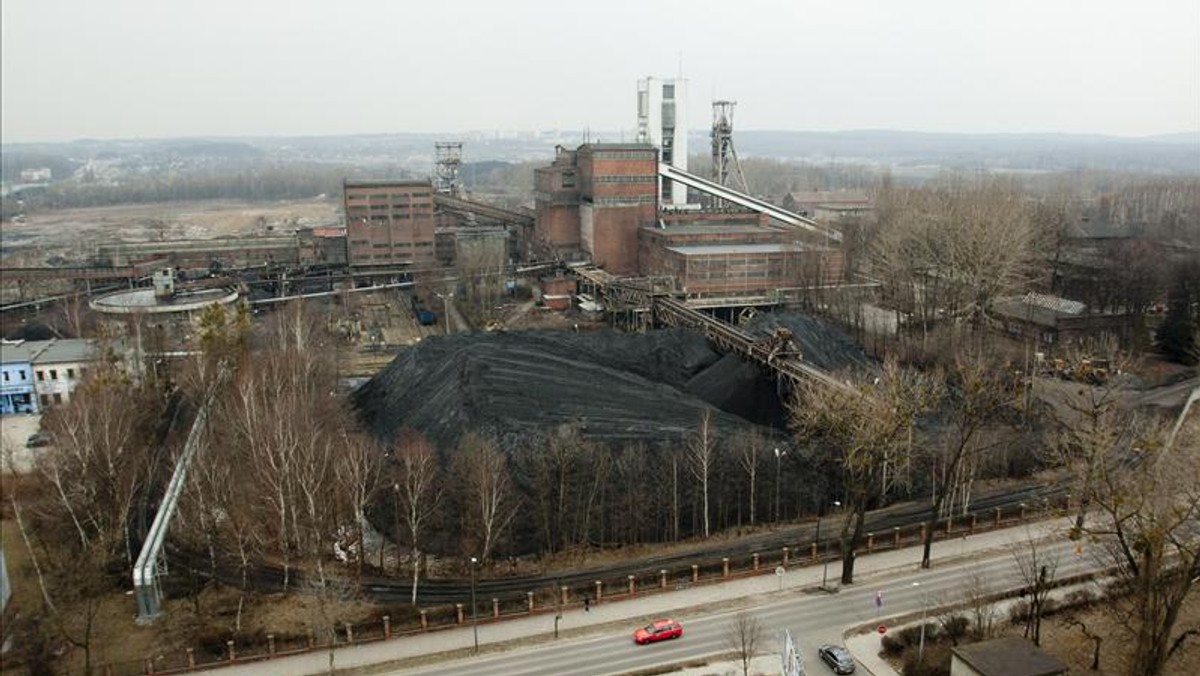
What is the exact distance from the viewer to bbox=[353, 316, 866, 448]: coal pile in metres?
25.8

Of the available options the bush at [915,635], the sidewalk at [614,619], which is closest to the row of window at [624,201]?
the sidewalk at [614,619]

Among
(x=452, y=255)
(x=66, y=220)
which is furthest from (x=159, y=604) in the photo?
(x=66, y=220)

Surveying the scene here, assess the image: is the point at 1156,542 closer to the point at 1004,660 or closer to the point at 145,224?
the point at 1004,660

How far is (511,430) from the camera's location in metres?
24.7

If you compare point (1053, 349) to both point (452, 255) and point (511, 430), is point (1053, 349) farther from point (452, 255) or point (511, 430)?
point (452, 255)

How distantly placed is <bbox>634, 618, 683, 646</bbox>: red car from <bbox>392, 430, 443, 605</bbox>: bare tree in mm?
5781

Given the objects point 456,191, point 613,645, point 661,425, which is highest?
point 456,191

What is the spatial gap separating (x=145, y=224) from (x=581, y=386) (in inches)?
4027

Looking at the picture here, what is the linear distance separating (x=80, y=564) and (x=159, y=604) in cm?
236

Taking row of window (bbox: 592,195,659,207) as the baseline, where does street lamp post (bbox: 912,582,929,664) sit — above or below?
below

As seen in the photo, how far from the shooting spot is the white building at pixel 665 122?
73062 mm

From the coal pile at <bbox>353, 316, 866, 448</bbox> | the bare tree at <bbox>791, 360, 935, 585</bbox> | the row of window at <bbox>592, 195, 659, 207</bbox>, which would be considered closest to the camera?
the bare tree at <bbox>791, 360, 935, 585</bbox>

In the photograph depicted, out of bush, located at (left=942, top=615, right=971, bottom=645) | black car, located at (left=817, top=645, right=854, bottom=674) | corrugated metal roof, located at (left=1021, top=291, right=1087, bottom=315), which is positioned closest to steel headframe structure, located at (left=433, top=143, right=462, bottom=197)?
corrugated metal roof, located at (left=1021, top=291, right=1087, bottom=315)

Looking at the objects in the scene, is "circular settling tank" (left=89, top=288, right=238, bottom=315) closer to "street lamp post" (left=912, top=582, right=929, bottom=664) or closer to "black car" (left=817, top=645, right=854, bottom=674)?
"black car" (left=817, top=645, right=854, bottom=674)
